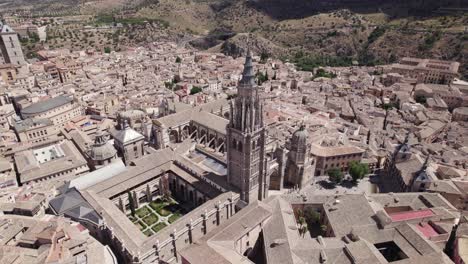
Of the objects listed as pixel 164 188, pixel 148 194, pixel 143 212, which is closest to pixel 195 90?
pixel 164 188

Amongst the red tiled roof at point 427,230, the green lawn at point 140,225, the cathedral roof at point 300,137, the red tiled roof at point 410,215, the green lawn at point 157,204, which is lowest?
the green lawn at point 140,225

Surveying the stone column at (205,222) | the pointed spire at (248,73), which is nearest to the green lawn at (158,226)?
the stone column at (205,222)

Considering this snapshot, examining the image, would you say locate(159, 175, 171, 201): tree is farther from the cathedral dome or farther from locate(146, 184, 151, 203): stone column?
the cathedral dome

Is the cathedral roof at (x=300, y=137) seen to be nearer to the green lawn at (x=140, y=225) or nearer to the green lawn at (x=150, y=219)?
the green lawn at (x=150, y=219)

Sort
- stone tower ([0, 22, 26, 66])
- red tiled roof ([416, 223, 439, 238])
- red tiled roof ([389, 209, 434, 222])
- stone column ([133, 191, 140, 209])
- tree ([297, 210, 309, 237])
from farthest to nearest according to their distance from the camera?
1. stone tower ([0, 22, 26, 66])
2. stone column ([133, 191, 140, 209])
3. tree ([297, 210, 309, 237])
4. red tiled roof ([389, 209, 434, 222])
5. red tiled roof ([416, 223, 439, 238])

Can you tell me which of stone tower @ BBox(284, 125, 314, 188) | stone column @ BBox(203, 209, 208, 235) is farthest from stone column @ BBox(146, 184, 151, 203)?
stone tower @ BBox(284, 125, 314, 188)

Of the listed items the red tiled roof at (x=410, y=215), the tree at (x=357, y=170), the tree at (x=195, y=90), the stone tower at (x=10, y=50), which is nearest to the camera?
the red tiled roof at (x=410, y=215)

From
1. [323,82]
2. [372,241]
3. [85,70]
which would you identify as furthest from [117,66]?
[372,241]

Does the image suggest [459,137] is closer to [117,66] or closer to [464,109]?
[464,109]
